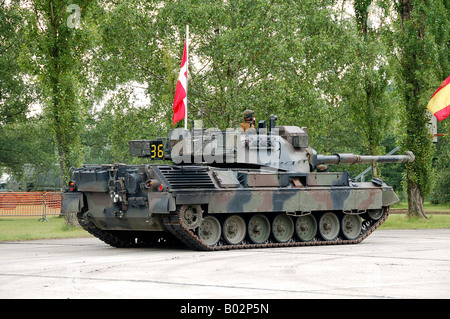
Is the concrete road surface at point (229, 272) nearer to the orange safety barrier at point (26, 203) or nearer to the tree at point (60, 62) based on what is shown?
the tree at point (60, 62)

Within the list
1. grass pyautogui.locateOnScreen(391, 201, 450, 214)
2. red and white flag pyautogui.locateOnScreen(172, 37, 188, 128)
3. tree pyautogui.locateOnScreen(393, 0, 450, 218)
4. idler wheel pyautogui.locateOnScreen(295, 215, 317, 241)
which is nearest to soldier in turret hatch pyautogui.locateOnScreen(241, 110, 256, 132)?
idler wheel pyautogui.locateOnScreen(295, 215, 317, 241)

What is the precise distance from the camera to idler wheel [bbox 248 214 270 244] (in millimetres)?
18781

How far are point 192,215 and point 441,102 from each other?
49.2ft

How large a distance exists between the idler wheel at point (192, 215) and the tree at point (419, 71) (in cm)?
1654

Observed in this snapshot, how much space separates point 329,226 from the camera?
20297 millimetres

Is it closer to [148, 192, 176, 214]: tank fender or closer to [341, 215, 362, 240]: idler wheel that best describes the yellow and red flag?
[341, 215, 362, 240]: idler wheel

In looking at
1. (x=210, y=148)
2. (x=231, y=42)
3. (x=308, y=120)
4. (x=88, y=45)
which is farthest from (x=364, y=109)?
(x=210, y=148)

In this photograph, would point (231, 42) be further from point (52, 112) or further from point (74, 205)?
point (74, 205)

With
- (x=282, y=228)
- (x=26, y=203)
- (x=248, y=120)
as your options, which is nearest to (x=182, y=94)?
(x=248, y=120)

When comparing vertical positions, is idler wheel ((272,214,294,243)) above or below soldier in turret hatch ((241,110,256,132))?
below

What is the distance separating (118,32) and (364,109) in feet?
36.3

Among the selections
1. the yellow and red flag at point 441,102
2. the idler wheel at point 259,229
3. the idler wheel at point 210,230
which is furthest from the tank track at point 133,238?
the yellow and red flag at point 441,102

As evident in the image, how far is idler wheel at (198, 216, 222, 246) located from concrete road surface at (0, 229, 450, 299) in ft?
1.76

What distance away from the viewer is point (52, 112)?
88.8 ft
